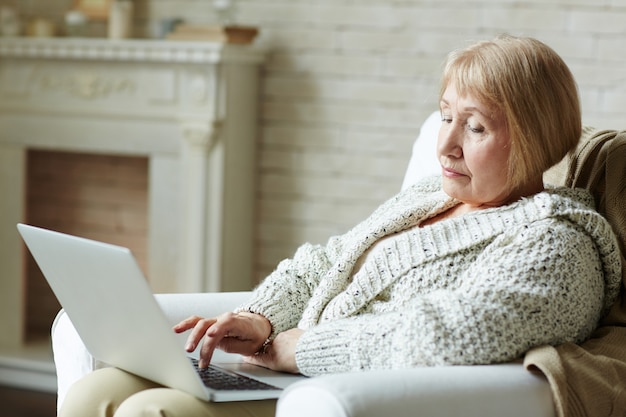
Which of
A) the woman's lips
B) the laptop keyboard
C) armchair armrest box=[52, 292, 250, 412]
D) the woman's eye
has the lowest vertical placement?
armchair armrest box=[52, 292, 250, 412]

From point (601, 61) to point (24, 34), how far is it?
2155 millimetres

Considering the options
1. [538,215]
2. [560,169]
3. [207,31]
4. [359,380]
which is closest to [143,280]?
[359,380]

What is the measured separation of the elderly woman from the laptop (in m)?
0.03

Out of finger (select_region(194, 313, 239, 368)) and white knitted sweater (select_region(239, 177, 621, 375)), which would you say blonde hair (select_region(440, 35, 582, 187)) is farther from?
finger (select_region(194, 313, 239, 368))

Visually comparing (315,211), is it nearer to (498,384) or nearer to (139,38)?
(139,38)

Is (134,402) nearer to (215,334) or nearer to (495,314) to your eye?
(215,334)

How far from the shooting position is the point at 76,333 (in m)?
1.77

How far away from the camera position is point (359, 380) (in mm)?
1312

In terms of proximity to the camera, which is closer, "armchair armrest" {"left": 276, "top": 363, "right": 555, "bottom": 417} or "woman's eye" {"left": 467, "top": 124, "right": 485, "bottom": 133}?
"armchair armrest" {"left": 276, "top": 363, "right": 555, "bottom": 417}

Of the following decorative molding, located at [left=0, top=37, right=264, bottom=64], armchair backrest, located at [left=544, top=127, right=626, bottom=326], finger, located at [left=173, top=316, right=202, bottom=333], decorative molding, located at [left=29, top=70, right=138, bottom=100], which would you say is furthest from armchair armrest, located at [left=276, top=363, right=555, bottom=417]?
decorative molding, located at [left=29, top=70, right=138, bottom=100]

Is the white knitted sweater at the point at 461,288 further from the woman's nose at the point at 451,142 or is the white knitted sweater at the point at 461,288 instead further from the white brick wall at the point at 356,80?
the white brick wall at the point at 356,80

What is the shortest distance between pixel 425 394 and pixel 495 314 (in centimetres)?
20

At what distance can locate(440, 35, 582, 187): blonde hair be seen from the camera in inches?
62.7

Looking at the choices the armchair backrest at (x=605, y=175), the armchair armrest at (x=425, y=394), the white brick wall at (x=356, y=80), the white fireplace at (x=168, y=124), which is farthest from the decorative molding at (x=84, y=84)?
the armchair armrest at (x=425, y=394)
